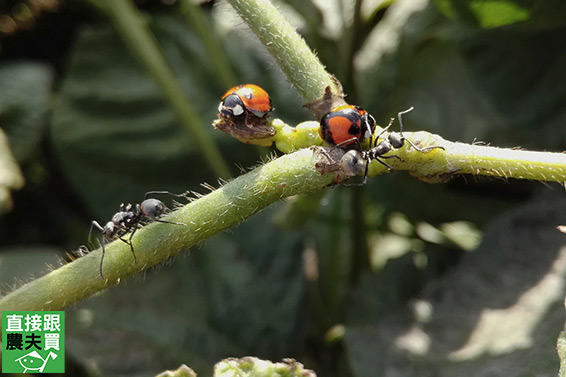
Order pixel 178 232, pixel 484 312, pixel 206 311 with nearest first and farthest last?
pixel 178 232
pixel 484 312
pixel 206 311

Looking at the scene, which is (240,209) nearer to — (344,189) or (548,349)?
(548,349)

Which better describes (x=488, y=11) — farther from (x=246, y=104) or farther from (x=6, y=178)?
(x=6, y=178)

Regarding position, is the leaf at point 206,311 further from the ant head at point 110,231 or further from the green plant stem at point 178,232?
the green plant stem at point 178,232

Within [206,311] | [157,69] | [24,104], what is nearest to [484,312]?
[206,311]

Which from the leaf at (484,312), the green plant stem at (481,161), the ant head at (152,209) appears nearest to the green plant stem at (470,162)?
the green plant stem at (481,161)

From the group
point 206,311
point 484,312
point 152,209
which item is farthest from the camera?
point 206,311
